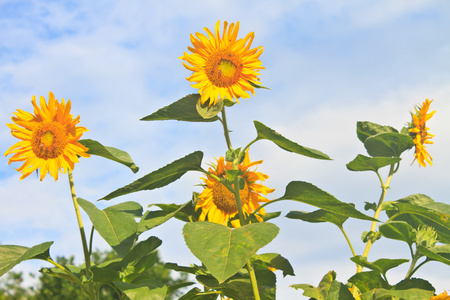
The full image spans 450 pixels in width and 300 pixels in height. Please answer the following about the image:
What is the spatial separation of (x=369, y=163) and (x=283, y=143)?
0.65 meters

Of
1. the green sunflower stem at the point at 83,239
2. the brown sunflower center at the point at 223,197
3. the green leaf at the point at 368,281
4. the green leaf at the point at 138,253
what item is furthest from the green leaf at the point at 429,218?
the green sunflower stem at the point at 83,239

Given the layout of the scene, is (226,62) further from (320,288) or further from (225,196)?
(320,288)

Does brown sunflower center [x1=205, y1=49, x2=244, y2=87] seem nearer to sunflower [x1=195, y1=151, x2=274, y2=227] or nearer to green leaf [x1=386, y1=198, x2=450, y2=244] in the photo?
sunflower [x1=195, y1=151, x2=274, y2=227]

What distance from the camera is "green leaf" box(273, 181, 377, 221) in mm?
1749

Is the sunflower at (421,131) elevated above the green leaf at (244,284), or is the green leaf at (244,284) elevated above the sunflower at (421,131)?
the sunflower at (421,131)

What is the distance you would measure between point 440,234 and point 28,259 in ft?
5.59

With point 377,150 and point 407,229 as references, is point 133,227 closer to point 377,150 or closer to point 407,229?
point 407,229

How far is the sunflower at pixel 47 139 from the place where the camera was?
197 centimetres

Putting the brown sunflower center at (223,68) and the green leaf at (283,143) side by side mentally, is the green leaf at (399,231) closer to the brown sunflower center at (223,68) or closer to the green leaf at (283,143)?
the green leaf at (283,143)

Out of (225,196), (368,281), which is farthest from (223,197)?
(368,281)

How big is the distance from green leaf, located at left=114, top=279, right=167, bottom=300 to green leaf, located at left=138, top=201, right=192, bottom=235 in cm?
20

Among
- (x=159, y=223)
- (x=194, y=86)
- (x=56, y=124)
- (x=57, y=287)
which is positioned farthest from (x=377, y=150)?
(x=57, y=287)

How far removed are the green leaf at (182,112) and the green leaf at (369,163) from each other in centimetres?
74

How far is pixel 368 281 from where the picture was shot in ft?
6.13
